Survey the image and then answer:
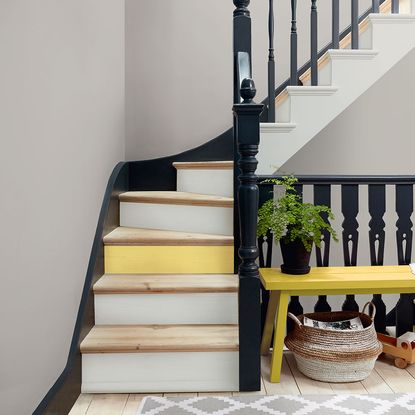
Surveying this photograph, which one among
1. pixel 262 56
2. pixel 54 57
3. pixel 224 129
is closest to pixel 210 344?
pixel 54 57

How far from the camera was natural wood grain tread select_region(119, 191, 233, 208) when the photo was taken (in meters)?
2.94

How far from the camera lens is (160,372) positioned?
238 centimetres

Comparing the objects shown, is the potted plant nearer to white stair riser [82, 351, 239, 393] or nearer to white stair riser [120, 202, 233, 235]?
white stair riser [120, 202, 233, 235]

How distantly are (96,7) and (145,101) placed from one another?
1.19 meters

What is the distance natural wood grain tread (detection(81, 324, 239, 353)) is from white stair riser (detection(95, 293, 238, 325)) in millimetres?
44

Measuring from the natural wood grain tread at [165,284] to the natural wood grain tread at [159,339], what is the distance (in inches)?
6.9

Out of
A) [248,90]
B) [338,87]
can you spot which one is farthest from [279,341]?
[338,87]

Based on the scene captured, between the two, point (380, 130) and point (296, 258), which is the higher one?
point (380, 130)

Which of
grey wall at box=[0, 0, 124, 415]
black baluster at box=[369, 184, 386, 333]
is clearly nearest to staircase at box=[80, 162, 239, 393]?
grey wall at box=[0, 0, 124, 415]

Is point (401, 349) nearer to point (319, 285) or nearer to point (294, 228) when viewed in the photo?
point (319, 285)

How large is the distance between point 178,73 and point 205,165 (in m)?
1.04

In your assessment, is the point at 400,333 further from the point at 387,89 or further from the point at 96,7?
the point at 96,7

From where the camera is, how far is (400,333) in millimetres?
Result: 2932

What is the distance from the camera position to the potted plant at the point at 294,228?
2.59 m
